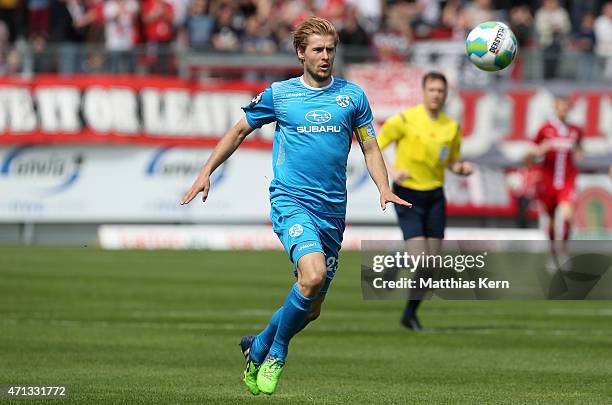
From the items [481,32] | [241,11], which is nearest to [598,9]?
[241,11]

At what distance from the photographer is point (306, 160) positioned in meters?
9.70

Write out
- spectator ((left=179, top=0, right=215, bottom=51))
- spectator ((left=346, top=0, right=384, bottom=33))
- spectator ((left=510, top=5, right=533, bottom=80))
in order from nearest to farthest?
spectator ((left=179, top=0, right=215, bottom=51)) → spectator ((left=510, top=5, right=533, bottom=80)) → spectator ((left=346, top=0, right=384, bottom=33))

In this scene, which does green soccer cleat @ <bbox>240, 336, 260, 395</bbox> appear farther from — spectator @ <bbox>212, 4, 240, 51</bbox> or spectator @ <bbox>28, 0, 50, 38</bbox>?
spectator @ <bbox>28, 0, 50, 38</bbox>

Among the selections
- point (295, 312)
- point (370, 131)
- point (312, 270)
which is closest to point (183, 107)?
point (370, 131)

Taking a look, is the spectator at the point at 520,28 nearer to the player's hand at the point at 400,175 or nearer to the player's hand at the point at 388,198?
the player's hand at the point at 400,175

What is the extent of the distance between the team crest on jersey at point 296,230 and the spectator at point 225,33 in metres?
21.3

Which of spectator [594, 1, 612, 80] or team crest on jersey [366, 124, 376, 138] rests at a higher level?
team crest on jersey [366, 124, 376, 138]

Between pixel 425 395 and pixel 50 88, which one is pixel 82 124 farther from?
pixel 425 395

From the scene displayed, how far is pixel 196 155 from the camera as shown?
101ft

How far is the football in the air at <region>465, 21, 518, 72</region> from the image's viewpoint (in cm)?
1230

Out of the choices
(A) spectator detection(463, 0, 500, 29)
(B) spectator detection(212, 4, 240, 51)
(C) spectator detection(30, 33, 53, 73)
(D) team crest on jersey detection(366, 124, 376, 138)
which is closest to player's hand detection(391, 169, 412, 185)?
(D) team crest on jersey detection(366, 124, 376, 138)

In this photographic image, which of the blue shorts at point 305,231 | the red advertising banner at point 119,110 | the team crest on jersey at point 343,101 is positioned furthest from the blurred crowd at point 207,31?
the blue shorts at point 305,231

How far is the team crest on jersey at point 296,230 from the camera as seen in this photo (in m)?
9.41

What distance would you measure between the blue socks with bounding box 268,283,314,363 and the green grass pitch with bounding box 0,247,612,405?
0.38 metres
